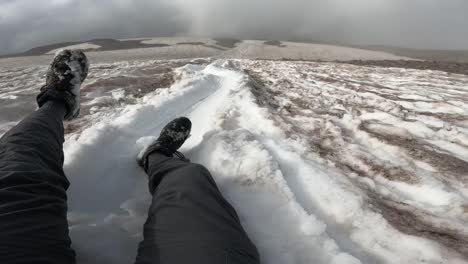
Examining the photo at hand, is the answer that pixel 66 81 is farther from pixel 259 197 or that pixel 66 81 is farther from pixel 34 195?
pixel 259 197

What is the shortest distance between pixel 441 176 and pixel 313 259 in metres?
1.79

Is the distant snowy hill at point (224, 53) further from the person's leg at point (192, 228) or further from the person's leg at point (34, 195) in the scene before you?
the person's leg at point (192, 228)

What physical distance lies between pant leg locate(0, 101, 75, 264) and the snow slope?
46 centimetres

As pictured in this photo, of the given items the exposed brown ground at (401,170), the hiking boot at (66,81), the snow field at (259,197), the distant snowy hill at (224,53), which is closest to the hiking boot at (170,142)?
the snow field at (259,197)

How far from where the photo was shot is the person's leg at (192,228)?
1.37 meters

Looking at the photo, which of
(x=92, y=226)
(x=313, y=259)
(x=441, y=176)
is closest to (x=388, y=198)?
(x=441, y=176)

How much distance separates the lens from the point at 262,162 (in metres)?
2.80

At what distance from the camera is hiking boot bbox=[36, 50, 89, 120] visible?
2.92 metres

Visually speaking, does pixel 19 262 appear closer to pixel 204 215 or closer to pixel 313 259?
pixel 204 215

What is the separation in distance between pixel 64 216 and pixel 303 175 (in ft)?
6.14

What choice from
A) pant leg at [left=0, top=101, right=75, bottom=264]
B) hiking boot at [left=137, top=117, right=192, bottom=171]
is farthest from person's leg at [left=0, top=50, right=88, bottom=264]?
hiking boot at [left=137, top=117, right=192, bottom=171]

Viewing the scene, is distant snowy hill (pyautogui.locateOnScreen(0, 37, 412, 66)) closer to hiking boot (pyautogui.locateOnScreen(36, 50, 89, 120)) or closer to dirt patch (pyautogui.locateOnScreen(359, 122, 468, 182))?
Result: hiking boot (pyautogui.locateOnScreen(36, 50, 89, 120))

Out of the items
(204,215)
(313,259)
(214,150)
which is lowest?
(313,259)

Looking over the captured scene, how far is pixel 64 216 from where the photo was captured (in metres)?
1.59
